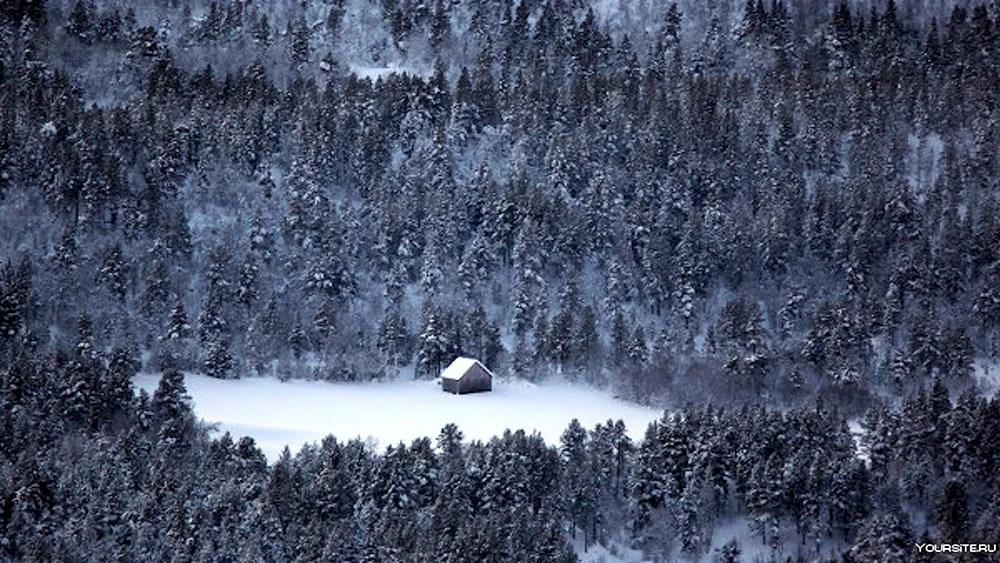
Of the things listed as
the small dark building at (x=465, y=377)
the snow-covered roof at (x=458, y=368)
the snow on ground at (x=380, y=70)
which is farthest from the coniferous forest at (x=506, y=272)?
the small dark building at (x=465, y=377)

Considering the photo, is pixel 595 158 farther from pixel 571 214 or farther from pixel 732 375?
pixel 732 375

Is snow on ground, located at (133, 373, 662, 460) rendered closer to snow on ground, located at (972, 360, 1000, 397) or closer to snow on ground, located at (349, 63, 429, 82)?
snow on ground, located at (972, 360, 1000, 397)

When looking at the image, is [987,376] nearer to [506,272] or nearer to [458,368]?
[506,272]

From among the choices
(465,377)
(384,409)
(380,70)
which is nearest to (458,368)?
(465,377)

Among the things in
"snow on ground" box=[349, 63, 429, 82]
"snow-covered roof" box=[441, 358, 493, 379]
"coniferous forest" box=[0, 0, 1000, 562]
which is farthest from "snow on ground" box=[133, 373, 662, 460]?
"snow on ground" box=[349, 63, 429, 82]

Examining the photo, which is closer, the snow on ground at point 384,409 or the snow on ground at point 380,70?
the snow on ground at point 384,409

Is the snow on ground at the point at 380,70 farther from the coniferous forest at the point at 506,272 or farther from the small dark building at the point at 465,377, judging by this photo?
the small dark building at the point at 465,377
